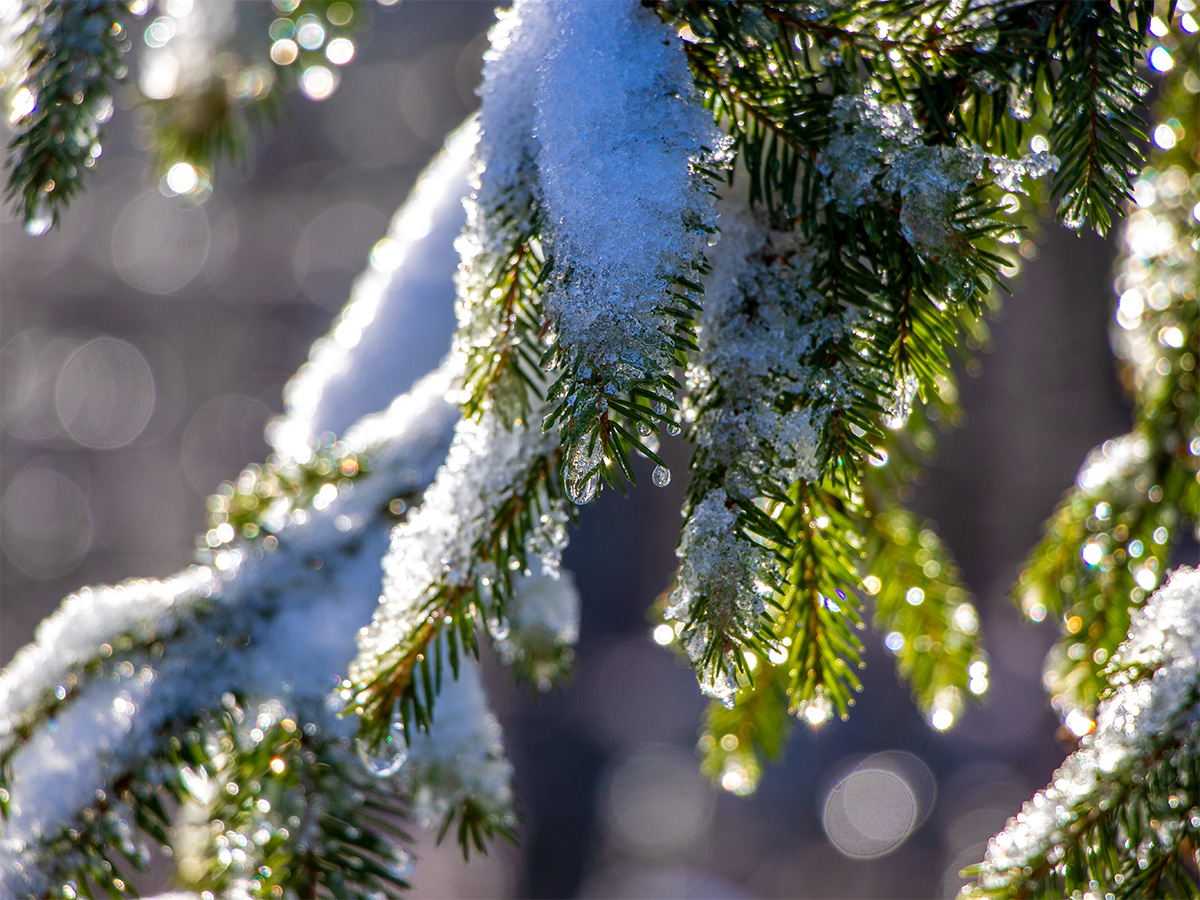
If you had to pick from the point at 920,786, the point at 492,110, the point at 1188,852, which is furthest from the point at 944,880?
the point at 492,110

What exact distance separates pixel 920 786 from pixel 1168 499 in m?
5.45

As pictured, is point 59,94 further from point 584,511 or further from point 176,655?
point 584,511

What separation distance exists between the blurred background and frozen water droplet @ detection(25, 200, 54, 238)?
19.5 inches

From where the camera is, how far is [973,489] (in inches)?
255

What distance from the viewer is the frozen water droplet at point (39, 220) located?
0.73 metres

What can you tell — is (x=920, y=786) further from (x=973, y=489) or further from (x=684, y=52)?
(x=684, y=52)

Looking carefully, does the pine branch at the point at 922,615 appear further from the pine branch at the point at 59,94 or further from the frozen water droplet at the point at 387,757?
the pine branch at the point at 59,94

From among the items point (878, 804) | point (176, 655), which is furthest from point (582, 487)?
point (878, 804)

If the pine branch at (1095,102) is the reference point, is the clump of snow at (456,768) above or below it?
below

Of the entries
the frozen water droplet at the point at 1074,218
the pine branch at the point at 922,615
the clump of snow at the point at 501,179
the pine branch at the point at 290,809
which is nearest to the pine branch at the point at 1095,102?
the frozen water droplet at the point at 1074,218

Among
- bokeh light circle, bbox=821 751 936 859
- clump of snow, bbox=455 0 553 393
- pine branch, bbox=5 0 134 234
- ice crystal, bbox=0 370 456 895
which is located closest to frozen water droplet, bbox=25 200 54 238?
pine branch, bbox=5 0 134 234

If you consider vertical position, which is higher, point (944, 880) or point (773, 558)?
point (944, 880)

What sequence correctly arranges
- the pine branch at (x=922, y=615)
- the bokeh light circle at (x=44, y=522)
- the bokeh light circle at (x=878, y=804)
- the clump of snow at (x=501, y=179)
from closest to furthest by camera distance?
1. the clump of snow at (x=501, y=179)
2. the pine branch at (x=922, y=615)
3. the bokeh light circle at (x=878, y=804)
4. the bokeh light circle at (x=44, y=522)

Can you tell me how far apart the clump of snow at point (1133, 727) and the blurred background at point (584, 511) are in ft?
3.99
